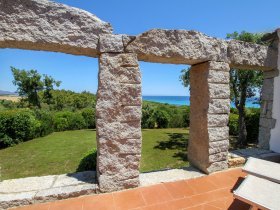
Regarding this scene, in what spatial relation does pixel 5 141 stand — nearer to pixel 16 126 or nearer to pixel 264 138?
pixel 16 126

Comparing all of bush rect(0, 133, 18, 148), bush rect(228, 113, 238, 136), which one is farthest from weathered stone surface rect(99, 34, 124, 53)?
bush rect(228, 113, 238, 136)

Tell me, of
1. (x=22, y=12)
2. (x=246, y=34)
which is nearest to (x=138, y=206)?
(x=22, y=12)

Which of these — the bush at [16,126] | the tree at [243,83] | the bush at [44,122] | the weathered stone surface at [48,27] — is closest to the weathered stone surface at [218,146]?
the weathered stone surface at [48,27]

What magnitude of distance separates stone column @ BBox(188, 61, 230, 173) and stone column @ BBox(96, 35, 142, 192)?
1254 mm

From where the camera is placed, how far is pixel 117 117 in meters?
2.96

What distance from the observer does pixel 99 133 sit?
2893 millimetres

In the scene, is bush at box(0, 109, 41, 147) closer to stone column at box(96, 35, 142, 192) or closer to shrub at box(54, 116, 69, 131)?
shrub at box(54, 116, 69, 131)

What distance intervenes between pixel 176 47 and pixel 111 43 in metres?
1.04

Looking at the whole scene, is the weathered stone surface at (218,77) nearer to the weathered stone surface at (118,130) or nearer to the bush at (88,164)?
the weathered stone surface at (118,130)

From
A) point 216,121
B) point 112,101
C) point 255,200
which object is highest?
point 112,101

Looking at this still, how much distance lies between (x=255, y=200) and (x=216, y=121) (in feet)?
5.49

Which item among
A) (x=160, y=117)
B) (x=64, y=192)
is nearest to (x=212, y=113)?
(x=64, y=192)

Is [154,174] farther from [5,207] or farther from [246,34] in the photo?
[246,34]

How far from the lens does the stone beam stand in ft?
10.2
